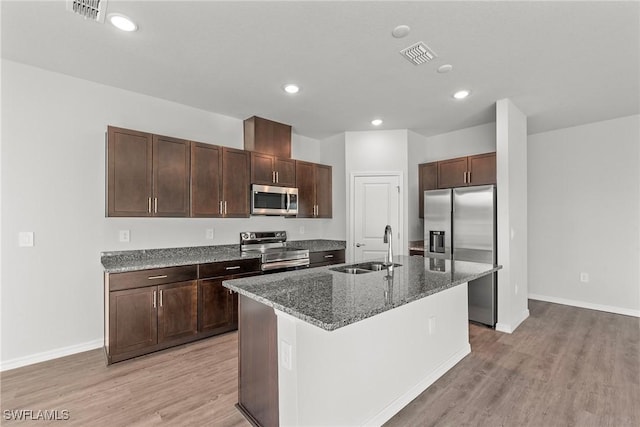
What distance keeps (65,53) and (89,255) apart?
6.06ft

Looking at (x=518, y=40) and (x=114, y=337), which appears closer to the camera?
(x=518, y=40)

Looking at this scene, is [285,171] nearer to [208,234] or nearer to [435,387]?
[208,234]

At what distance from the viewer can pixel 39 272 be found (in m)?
2.82

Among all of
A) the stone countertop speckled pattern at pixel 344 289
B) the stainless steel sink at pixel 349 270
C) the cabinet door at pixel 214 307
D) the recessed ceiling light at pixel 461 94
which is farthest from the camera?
the recessed ceiling light at pixel 461 94

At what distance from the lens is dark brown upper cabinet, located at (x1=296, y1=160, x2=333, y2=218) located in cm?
460

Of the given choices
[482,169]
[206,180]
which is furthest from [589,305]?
[206,180]

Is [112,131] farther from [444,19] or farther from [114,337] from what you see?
[444,19]

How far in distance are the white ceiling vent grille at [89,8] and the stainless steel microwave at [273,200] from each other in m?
2.22

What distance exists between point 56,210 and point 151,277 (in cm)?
111

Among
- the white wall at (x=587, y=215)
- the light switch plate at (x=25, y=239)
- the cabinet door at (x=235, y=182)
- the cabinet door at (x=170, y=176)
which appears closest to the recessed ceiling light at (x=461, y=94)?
the white wall at (x=587, y=215)

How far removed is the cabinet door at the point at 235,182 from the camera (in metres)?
3.71

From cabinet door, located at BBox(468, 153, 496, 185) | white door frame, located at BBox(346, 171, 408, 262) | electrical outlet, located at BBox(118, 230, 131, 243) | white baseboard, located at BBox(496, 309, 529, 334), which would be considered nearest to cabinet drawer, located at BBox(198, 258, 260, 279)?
electrical outlet, located at BBox(118, 230, 131, 243)

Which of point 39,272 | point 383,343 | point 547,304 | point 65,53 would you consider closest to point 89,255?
point 39,272

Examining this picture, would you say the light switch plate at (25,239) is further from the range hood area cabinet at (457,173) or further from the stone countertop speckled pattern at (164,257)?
the range hood area cabinet at (457,173)
